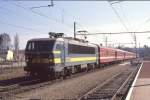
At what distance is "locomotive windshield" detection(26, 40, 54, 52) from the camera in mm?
22875

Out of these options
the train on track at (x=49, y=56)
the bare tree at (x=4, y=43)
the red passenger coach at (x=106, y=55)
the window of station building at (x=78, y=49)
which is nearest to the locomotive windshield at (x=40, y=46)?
the train on track at (x=49, y=56)

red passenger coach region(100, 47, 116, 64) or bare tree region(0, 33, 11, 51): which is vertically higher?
bare tree region(0, 33, 11, 51)

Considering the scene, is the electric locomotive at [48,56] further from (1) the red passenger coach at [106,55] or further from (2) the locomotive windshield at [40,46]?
(1) the red passenger coach at [106,55]

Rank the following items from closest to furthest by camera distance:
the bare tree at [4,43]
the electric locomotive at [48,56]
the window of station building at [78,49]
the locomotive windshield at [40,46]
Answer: the electric locomotive at [48,56]
the locomotive windshield at [40,46]
the window of station building at [78,49]
the bare tree at [4,43]

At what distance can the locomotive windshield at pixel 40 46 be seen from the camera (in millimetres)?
22875

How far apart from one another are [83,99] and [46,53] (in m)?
8.33

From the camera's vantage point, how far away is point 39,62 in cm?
2266

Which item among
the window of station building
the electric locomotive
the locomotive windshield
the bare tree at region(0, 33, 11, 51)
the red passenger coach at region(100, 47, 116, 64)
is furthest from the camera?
the bare tree at region(0, 33, 11, 51)

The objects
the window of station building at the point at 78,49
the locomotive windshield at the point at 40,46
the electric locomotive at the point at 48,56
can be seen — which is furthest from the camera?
the window of station building at the point at 78,49

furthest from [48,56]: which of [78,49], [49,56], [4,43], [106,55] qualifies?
[4,43]

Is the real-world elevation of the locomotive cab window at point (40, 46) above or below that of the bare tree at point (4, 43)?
below

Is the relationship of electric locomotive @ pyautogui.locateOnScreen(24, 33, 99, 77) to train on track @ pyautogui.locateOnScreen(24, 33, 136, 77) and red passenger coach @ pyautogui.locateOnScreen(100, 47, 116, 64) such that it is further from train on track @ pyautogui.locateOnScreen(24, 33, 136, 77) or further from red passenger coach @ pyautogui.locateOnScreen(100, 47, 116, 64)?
red passenger coach @ pyautogui.locateOnScreen(100, 47, 116, 64)

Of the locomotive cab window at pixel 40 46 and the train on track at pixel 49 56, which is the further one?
the locomotive cab window at pixel 40 46

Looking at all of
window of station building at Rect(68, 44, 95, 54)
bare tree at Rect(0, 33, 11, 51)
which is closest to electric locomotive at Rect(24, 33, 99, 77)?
window of station building at Rect(68, 44, 95, 54)
